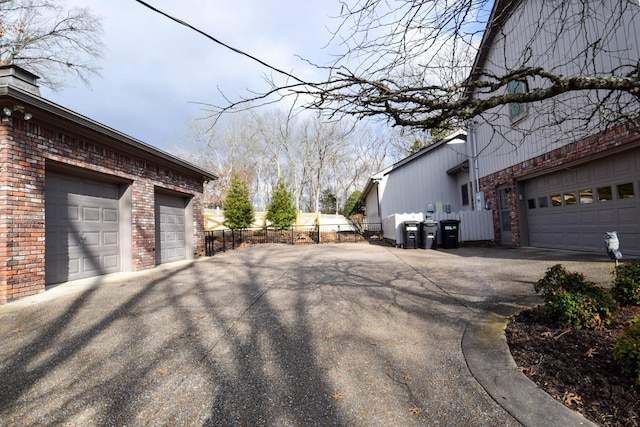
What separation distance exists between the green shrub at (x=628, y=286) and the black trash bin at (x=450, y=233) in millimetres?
8262

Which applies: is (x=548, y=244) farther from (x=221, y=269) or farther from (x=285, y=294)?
(x=221, y=269)

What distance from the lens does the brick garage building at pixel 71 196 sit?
5.11 metres

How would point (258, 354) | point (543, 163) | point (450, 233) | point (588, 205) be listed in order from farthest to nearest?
1. point (450, 233)
2. point (543, 163)
3. point (588, 205)
4. point (258, 354)

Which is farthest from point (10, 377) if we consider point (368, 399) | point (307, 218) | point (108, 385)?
point (307, 218)

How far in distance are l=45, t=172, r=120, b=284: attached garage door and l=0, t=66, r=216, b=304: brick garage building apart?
20 millimetres

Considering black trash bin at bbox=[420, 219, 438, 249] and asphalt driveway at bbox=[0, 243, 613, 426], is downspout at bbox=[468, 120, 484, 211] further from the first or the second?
asphalt driveway at bbox=[0, 243, 613, 426]

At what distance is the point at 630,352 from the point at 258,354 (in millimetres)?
2872

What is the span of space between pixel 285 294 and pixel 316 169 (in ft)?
103

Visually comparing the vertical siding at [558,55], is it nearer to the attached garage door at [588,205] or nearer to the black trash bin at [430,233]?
the attached garage door at [588,205]

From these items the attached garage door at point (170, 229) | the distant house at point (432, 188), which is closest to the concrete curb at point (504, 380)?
the attached garage door at point (170, 229)

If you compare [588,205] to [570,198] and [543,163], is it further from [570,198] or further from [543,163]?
[543,163]

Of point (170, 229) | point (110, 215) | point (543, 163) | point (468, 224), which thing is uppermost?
point (543, 163)

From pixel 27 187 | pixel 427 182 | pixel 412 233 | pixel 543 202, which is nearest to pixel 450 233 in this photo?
pixel 412 233

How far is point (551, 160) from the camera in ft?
27.2
